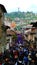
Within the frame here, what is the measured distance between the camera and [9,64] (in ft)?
66.8

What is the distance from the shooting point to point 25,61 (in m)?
22.3

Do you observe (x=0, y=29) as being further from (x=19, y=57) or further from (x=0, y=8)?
(x=19, y=57)

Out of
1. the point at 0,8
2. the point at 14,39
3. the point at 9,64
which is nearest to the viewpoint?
the point at 9,64

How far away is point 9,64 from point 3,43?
2261cm

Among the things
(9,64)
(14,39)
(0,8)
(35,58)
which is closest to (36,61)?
(35,58)

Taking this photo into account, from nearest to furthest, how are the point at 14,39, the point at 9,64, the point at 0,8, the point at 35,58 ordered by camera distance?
1. the point at 9,64
2. the point at 35,58
3. the point at 0,8
4. the point at 14,39

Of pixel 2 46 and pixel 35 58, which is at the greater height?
pixel 35 58

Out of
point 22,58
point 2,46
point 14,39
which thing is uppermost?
point 22,58

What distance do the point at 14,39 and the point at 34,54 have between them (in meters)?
42.7

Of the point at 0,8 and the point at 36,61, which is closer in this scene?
the point at 36,61

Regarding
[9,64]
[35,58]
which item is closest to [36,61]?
[35,58]

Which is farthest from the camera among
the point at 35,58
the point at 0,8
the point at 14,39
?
the point at 14,39

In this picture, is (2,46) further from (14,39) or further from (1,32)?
(14,39)

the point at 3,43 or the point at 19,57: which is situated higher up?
the point at 19,57
